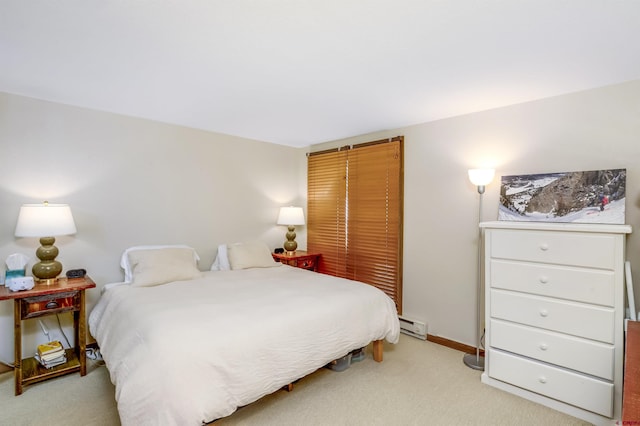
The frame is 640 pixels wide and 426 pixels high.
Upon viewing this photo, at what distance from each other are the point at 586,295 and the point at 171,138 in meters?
3.98

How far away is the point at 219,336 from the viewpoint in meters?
1.78

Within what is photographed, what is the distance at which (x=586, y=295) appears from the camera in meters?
2.04

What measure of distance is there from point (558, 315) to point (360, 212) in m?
2.21

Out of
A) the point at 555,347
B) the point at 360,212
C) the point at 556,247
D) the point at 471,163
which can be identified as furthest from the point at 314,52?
the point at 555,347

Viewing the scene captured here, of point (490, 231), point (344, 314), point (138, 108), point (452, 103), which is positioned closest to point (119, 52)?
point (138, 108)

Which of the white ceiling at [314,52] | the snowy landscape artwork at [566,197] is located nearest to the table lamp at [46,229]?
the white ceiling at [314,52]

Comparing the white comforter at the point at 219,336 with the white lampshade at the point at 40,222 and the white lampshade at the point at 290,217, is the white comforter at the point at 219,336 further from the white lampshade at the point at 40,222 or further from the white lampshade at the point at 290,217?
the white lampshade at the point at 290,217

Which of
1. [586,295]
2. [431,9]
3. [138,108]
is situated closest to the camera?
[431,9]

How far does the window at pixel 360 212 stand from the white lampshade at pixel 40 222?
285 cm

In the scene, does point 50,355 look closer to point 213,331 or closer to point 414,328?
point 213,331

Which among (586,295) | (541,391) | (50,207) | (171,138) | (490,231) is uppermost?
(171,138)

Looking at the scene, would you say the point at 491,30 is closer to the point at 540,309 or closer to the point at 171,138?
the point at 540,309

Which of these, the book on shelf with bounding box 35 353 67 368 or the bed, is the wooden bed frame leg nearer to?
the bed

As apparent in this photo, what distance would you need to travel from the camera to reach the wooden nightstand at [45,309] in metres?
2.23
